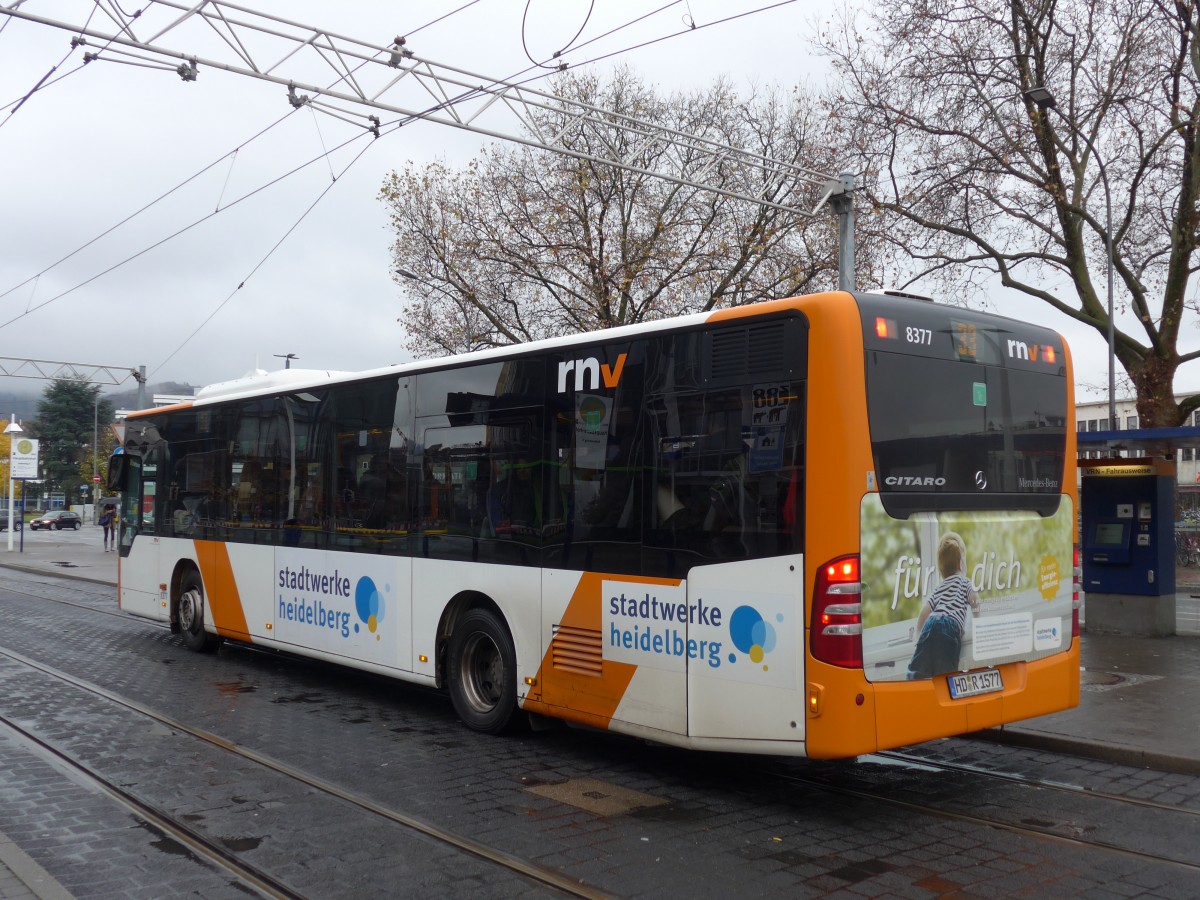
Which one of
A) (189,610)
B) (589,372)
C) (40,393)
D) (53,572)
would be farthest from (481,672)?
(40,393)

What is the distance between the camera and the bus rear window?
6078 mm

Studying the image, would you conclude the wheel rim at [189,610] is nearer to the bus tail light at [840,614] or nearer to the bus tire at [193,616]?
the bus tire at [193,616]

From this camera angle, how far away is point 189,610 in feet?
43.1

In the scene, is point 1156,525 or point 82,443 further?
point 82,443

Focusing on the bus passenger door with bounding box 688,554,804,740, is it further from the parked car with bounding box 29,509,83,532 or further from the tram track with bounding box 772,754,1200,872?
the parked car with bounding box 29,509,83,532

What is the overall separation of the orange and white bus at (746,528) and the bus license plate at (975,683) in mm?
22

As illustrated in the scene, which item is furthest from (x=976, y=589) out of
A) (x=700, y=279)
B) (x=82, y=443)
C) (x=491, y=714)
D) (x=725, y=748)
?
(x=82, y=443)

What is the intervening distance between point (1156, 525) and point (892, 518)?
9.18 m

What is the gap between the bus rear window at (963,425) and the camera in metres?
6.08

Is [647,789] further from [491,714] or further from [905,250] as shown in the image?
[905,250]

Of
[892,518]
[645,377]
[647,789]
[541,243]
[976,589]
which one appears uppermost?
[541,243]

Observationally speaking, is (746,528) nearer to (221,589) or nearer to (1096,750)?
(1096,750)

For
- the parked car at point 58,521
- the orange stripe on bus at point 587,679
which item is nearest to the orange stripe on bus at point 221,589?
the orange stripe on bus at point 587,679

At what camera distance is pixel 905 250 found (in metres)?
19.2
